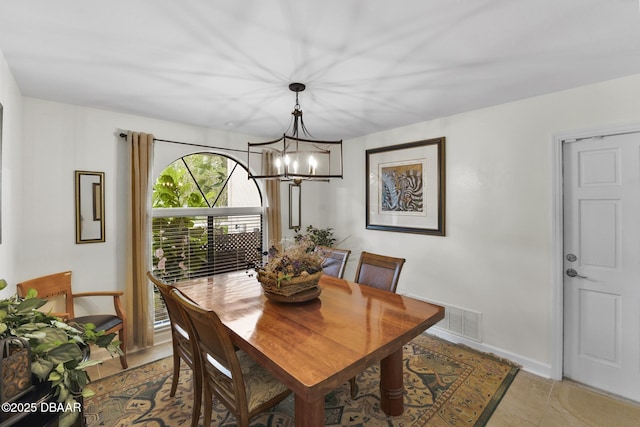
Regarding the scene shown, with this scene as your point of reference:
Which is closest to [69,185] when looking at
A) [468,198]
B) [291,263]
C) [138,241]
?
[138,241]

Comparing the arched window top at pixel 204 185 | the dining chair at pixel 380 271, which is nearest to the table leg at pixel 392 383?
the dining chair at pixel 380 271

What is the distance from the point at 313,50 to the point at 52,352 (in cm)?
187

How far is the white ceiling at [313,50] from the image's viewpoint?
1.43 metres

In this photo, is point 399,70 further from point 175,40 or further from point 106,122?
point 106,122

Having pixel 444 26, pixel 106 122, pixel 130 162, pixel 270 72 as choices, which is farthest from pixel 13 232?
pixel 444 26

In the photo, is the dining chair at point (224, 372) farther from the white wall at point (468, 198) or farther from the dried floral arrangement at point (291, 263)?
the white wall at point (468, 198)

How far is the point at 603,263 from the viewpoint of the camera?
2.38 meters

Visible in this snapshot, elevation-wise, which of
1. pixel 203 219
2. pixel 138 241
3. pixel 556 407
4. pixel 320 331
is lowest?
pixel 556 407

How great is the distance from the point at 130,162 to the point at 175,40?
5.77 ft

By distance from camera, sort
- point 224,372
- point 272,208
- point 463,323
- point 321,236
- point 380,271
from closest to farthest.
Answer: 1. point 224,372
2. point 380,271
3. point 463,323
4. point 272,208
5. point 321,236

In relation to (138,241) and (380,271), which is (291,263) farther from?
(138,241)

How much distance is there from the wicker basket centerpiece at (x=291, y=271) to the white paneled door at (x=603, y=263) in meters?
2.22

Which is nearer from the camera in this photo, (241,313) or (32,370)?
(32,370)

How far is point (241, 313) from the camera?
6.31 feet
